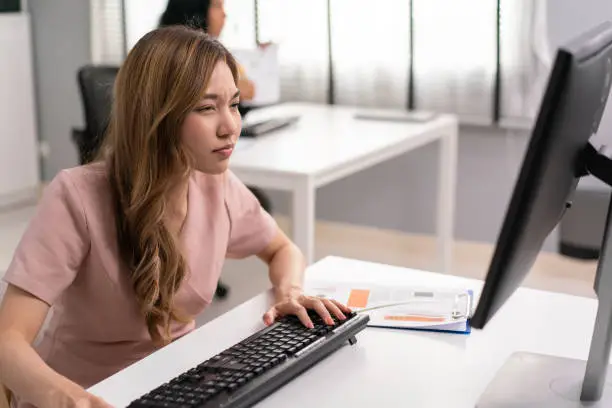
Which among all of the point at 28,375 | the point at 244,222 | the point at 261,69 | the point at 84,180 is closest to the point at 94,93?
the point at 261,69

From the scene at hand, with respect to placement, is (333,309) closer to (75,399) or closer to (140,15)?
(75,399)

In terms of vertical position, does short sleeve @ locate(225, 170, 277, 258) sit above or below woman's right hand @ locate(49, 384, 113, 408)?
above

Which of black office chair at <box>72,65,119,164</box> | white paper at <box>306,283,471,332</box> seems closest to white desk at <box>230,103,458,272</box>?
black office chair at <box>72,65,119,164</box>

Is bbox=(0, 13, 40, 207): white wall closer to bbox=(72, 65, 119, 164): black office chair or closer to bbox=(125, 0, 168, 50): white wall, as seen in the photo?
bbox=(125, 0, 168, 50): white wall

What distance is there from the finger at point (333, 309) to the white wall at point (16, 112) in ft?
11.1

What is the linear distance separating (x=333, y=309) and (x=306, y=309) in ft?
0.12

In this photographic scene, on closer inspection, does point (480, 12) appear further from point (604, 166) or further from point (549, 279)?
point (604, 166)

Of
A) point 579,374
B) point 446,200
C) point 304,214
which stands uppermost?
point 579,374

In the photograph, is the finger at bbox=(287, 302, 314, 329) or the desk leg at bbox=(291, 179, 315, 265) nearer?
the finger at bbox=(287, 302, 314, 329)

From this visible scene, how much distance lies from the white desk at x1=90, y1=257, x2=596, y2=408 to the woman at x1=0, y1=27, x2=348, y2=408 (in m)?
0.07

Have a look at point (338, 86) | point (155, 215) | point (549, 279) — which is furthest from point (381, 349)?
point (338, 86)

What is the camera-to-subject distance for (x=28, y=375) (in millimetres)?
1164

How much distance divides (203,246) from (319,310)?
0.96 ft

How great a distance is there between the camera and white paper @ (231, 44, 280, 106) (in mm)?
3049
